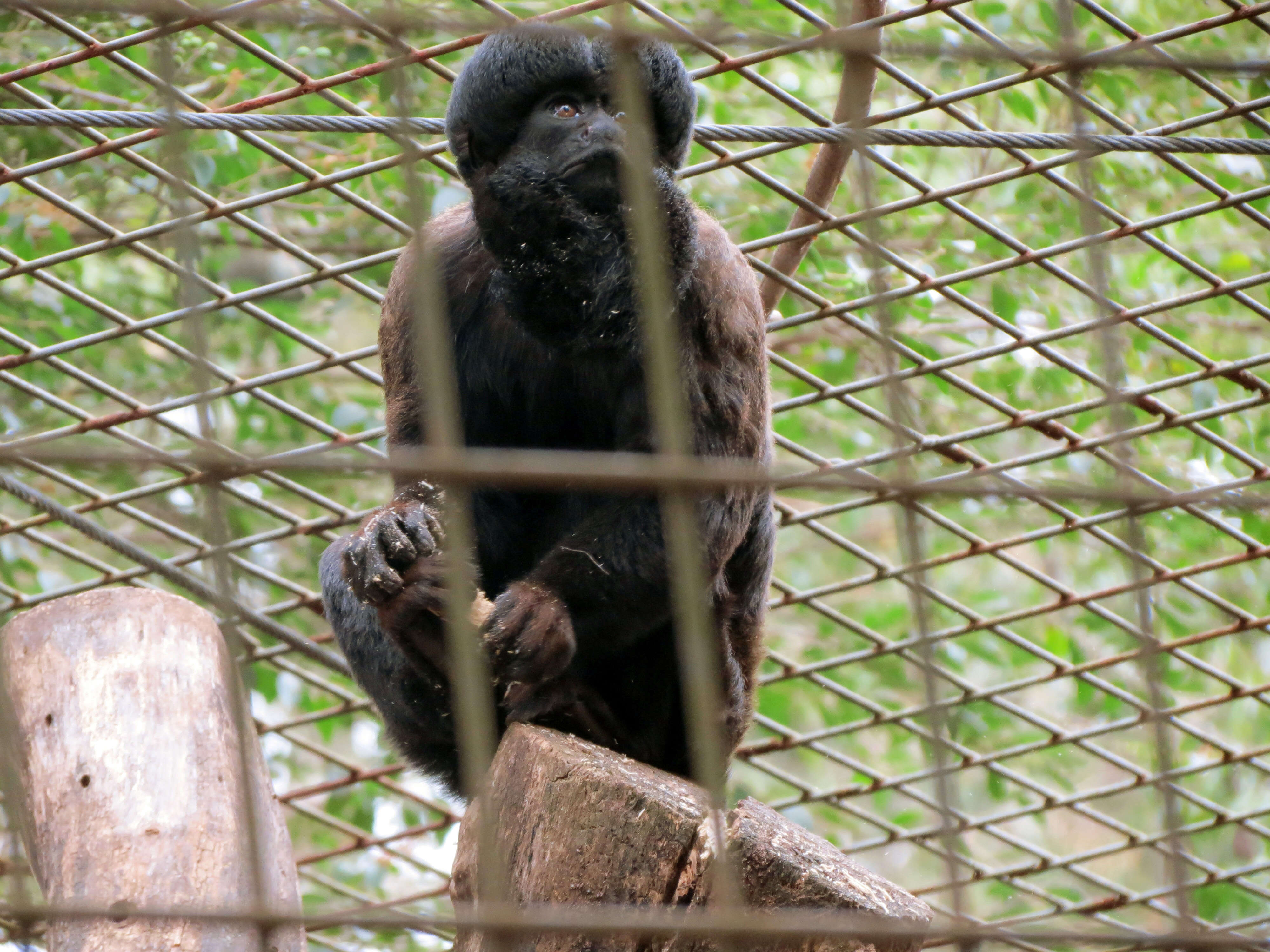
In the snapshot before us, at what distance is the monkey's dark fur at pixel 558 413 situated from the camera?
299cm

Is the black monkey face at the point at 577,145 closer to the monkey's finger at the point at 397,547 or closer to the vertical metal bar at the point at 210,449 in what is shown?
the monkey's finger at the point at 397,547

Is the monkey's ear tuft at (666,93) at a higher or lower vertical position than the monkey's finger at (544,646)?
higher

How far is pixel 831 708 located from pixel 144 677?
4.03 meters

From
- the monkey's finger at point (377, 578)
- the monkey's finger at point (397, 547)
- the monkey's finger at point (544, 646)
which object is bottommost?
the monkey's finger at point (544, 646)

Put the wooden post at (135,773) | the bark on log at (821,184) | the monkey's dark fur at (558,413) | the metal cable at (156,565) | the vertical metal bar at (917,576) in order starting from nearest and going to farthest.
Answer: the vertical metal bar at (917,576)
the wooden post at (135,773)
the monkey's dark fur at (558,413)
the bark on log at (821,184)
the metal cable at (156,565)

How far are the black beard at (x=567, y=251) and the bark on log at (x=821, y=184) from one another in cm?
49

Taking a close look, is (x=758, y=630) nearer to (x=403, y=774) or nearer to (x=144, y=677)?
(x=144, y=677)

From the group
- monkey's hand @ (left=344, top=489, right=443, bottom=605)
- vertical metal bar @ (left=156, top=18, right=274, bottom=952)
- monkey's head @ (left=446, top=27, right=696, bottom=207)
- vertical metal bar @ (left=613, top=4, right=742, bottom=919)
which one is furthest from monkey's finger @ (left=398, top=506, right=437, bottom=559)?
vertical metal bar @ (left=156, top=18, right=274, bottom=952)

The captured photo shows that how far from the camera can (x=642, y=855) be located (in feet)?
7.88

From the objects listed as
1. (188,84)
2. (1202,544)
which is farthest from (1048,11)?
(188,84)

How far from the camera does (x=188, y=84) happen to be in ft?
16.1

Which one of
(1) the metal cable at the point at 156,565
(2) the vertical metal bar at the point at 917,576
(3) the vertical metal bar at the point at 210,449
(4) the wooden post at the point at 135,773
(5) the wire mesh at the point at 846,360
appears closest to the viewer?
(3) the vertical metal bar at the point at 210,449

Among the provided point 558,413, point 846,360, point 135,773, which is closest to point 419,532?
point 558,413

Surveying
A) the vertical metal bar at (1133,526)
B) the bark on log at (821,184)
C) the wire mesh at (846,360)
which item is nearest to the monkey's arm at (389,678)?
the wire mesh at (846,360)
